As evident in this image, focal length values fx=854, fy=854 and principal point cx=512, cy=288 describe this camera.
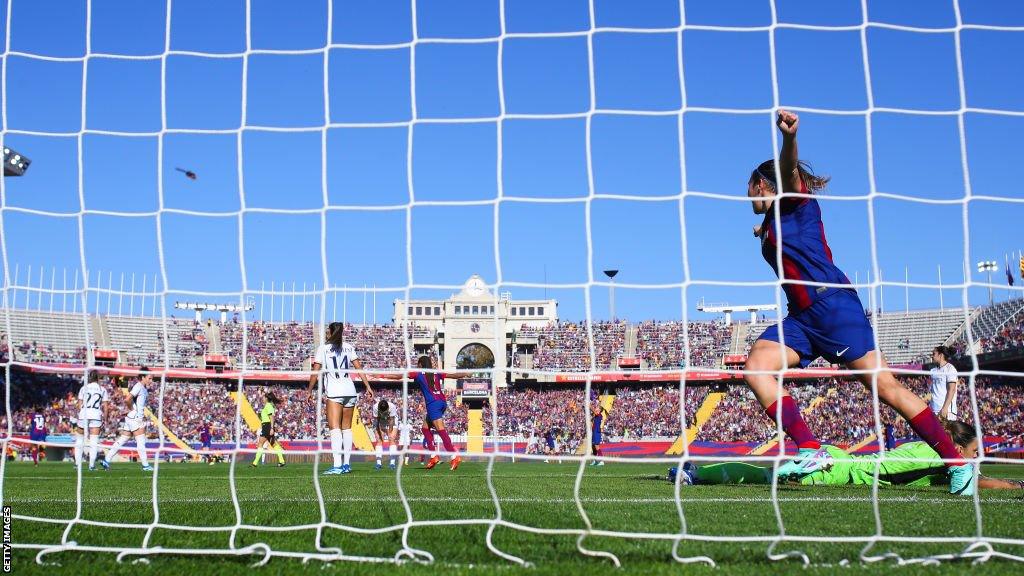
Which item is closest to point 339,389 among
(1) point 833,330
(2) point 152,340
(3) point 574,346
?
(1) point 833,330

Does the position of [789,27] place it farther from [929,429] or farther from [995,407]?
[995,407]

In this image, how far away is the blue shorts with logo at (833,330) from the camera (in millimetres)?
4789

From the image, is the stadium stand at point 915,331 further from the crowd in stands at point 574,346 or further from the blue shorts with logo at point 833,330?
the blue shorts with logo at point 833,330

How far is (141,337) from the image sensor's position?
46188 millimetres

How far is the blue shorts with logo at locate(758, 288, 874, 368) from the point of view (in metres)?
4.79

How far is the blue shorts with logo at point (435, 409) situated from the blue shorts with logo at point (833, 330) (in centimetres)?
Result: 754

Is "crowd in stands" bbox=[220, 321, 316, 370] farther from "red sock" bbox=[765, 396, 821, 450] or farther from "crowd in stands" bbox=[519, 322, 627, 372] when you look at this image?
"red sock" bbox=[765, 396, 821, 450]

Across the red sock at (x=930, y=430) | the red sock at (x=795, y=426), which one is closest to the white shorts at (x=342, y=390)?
the red sock at (x=795, y=426)

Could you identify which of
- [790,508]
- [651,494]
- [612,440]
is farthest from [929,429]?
[612,440]

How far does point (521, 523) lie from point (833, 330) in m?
2.06

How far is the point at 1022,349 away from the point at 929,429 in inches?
1162

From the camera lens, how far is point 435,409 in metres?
12.1

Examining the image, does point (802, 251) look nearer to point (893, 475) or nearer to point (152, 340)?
point (893, 475)

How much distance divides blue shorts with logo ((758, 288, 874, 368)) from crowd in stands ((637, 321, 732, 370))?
30.6 meters
